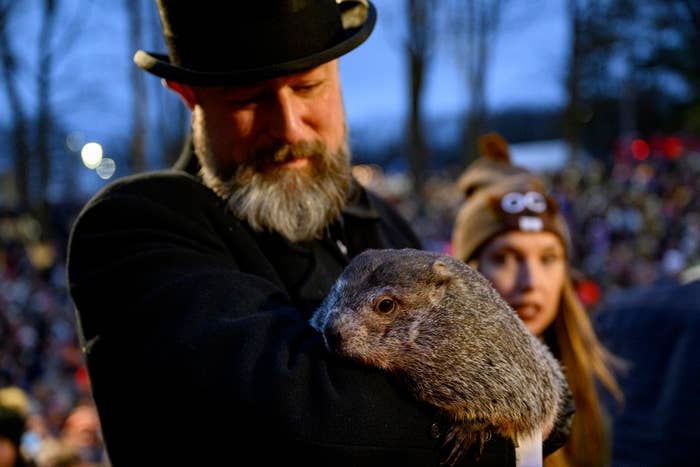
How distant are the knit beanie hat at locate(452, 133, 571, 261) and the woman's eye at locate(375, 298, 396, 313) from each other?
67.6 inches

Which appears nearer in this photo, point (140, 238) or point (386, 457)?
point (386, 457)

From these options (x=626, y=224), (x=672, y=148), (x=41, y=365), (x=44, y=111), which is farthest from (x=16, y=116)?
(x=672, y=148)

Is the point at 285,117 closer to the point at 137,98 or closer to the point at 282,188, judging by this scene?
the point at 282,188

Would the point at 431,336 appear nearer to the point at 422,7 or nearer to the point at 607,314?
the point at 607,314

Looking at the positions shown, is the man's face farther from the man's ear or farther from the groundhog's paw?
the groundhog's paw

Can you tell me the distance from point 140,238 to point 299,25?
743 mm

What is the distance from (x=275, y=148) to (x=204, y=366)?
2.57ft

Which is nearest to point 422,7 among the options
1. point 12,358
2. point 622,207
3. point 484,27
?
point 484,27

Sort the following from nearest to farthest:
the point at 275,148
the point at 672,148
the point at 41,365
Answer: the point at 275,148, the point at 41,365, the point at 672,148

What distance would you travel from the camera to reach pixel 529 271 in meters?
3.33

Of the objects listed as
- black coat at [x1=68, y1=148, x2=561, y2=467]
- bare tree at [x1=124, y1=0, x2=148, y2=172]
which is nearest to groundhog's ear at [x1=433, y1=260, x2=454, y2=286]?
black coat at [x1=68, y1=148, x2=561, y2=467]

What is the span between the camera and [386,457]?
5.46 feet

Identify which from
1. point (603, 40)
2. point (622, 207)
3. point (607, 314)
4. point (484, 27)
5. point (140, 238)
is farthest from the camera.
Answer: point (603, 40)

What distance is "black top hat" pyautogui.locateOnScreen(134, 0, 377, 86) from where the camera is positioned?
6.72 ft
